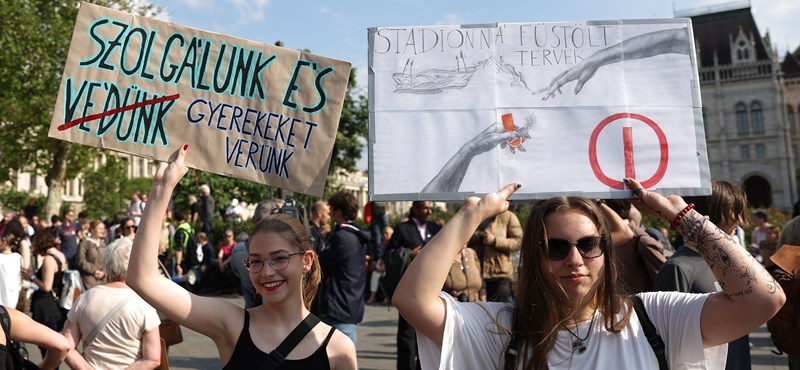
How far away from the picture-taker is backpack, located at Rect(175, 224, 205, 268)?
1279 centimetres

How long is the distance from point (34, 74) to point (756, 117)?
6856 cm

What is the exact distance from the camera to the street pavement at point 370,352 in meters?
7.84

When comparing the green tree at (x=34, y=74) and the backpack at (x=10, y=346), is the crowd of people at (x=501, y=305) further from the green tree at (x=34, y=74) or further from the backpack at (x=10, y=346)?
the green tree at (x=34, y=74)

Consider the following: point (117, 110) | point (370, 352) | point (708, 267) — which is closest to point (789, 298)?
point (708, 267)

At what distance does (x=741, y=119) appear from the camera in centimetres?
7356

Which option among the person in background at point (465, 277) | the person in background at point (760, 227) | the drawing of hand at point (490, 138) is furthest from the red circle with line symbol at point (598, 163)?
the person in background at point (760, 227)

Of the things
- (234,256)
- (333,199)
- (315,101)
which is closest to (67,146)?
(234,256)

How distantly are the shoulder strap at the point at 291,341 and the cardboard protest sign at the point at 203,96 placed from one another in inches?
24.4

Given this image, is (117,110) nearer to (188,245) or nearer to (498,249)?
(498,249)

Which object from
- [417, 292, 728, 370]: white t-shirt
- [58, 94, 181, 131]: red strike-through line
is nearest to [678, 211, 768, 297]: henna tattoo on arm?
[417, 292, 728, 370]: white t-shirt

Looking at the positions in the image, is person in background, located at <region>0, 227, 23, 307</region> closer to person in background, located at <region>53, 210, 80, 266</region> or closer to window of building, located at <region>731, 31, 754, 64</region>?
person in background, located at <region>53, 210, 80, 266</region>

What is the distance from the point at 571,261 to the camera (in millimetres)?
2201

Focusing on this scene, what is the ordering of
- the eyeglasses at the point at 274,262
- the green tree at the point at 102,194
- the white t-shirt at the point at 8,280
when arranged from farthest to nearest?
1. the green tree at the point at 102,194
2. the white t-shirt at the point at 8,280
3. the eyeglasses at the point at 274,262

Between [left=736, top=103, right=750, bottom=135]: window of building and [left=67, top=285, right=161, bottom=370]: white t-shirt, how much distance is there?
7821 centimetres
